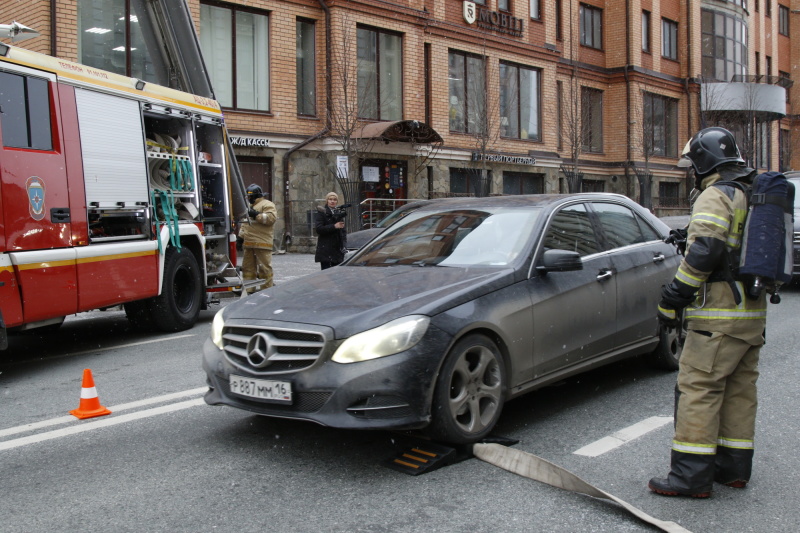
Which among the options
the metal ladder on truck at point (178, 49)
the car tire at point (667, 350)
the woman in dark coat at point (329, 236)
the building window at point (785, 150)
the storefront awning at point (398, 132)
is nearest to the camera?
the car tire at point (667, 350)

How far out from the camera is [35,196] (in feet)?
22.5

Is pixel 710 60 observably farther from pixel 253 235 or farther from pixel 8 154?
pixel 8 154

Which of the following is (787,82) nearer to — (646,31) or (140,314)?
(646,31)

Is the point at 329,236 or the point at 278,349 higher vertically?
the point at 329,236

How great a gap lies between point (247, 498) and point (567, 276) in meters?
2.63

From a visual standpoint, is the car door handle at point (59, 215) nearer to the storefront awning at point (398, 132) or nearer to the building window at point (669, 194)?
the storefront awning at point (398, 132)

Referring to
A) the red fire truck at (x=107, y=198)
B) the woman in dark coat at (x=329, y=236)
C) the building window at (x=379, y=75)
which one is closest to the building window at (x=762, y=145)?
the building window at (x=379, y=75)

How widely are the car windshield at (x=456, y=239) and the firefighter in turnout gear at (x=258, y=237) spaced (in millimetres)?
6154

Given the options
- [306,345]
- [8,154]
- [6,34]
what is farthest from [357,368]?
[6,34]

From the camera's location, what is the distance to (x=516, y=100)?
27203mm

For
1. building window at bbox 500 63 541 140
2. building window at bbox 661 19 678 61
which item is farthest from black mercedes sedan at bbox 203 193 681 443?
building window at bbox 661 19 678 61

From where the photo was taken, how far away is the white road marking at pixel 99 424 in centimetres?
498

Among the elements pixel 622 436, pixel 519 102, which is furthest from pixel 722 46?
pixel 622 436

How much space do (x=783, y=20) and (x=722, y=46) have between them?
1220cm
